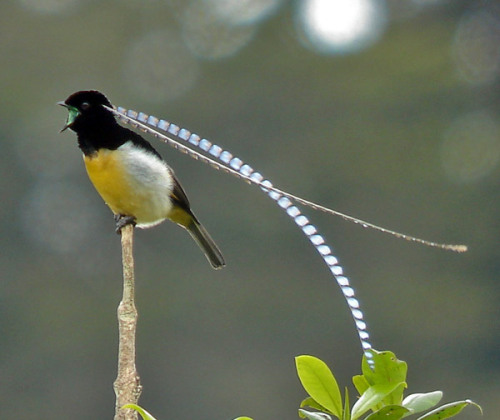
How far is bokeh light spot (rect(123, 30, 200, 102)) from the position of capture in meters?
19.5

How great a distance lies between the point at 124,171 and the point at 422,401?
1717mm

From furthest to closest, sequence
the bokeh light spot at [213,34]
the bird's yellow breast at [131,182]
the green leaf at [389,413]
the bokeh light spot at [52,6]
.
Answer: the bokeh light spot at [52,6], the bokeh light spot at [213,34], the bird's yellow breast at [131,182], the green leaf at [389,413]

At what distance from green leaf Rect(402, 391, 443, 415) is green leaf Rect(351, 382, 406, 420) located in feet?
0.07

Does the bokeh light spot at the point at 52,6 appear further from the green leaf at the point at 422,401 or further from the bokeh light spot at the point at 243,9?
the green leaf at the point at 422,401

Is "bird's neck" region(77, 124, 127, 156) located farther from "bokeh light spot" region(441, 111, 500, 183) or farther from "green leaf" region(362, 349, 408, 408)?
"bokeh light spot" region(441, 111, 500, 183)

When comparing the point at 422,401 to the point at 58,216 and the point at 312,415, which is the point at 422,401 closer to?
the point at 312,415

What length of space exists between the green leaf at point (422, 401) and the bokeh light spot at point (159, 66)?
58.2ft

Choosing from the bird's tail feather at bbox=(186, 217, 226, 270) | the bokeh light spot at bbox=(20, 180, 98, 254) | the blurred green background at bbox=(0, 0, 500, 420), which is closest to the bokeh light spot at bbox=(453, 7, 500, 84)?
the blurred green background at bbox=(0, 0, 500, 420)

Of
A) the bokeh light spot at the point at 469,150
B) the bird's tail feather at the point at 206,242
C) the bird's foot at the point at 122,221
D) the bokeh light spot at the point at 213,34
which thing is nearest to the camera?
the bird's foot at the point at 122,221

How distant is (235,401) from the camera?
17016 mm

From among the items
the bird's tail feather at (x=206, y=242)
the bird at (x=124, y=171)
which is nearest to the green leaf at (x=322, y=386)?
the bird at (x=124, y=171)

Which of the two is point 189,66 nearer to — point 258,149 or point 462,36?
point 258,149

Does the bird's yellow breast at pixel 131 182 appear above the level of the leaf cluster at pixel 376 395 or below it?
above

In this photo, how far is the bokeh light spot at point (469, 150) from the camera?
1928 cm
